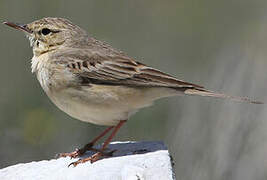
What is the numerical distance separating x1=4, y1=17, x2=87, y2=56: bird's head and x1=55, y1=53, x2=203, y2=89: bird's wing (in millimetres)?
345

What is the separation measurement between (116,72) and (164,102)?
2.60m

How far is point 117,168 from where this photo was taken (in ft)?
25.6

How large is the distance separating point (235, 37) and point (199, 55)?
98cm

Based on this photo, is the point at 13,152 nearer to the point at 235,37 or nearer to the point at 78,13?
the point at 78,13

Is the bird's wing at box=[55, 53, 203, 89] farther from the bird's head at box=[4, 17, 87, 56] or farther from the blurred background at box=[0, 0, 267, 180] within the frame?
the blurred background at box=[0, 0, 267, 180]

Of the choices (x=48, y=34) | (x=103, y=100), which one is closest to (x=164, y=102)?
(x=48, y=34)

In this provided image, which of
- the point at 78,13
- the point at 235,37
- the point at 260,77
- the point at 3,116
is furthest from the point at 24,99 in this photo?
the point at 235,37

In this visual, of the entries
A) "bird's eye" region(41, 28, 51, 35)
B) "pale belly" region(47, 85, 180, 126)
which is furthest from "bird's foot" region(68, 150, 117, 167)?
"bird's eye" region(41, 28, 51, 35)

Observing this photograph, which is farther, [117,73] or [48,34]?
[48,34]

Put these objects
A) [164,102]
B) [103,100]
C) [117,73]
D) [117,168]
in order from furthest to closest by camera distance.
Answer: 1. [164,102]
2. [117,73]
3. [103,100]
4. [117,168]

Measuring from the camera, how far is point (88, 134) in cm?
1034

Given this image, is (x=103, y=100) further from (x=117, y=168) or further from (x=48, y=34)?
(x=48, y=34)

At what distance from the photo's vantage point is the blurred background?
32.0 feet

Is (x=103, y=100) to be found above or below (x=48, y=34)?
below
